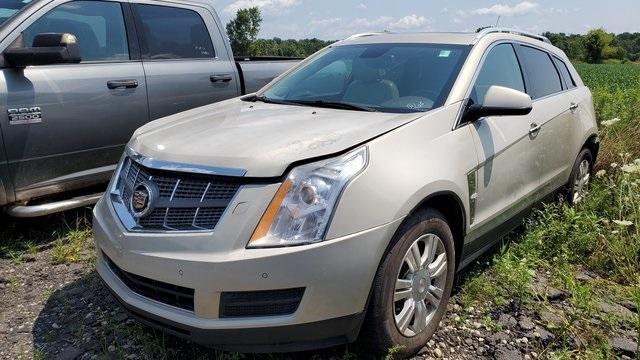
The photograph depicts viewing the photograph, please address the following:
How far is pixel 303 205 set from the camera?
7.35 ft

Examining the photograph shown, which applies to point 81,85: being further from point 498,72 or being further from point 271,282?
point 498,72

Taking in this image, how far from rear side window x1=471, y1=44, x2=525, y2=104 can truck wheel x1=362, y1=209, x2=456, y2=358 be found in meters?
1.00

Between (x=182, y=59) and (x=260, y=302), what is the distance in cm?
341

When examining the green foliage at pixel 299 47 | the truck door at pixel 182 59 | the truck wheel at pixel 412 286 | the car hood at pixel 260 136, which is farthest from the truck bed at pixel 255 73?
the truck wheel at pixel 412 286

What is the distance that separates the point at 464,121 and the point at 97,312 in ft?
7.72

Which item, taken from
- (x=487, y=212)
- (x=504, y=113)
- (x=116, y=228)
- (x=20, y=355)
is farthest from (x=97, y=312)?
(x=504, y=113)

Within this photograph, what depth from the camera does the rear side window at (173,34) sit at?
479cm

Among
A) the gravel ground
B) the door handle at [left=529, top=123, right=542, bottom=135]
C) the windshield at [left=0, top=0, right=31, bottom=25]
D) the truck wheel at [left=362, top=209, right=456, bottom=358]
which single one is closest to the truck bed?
the windshield at [left=0, top=0, right=31, bottom=25]

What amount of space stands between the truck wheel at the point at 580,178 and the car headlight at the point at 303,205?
9.92 feet

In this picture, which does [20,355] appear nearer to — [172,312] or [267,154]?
[172,312]

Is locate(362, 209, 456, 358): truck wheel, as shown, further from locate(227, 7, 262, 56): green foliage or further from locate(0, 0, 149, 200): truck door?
locate(227, 7, 262, 56): green foliage

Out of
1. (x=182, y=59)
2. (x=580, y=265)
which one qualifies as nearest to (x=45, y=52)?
(x=182, y=59)

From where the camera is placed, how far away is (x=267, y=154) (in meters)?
2.34

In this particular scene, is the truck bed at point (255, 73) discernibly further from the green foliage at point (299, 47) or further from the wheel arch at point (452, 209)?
the wheel arch at point (452, 209)
